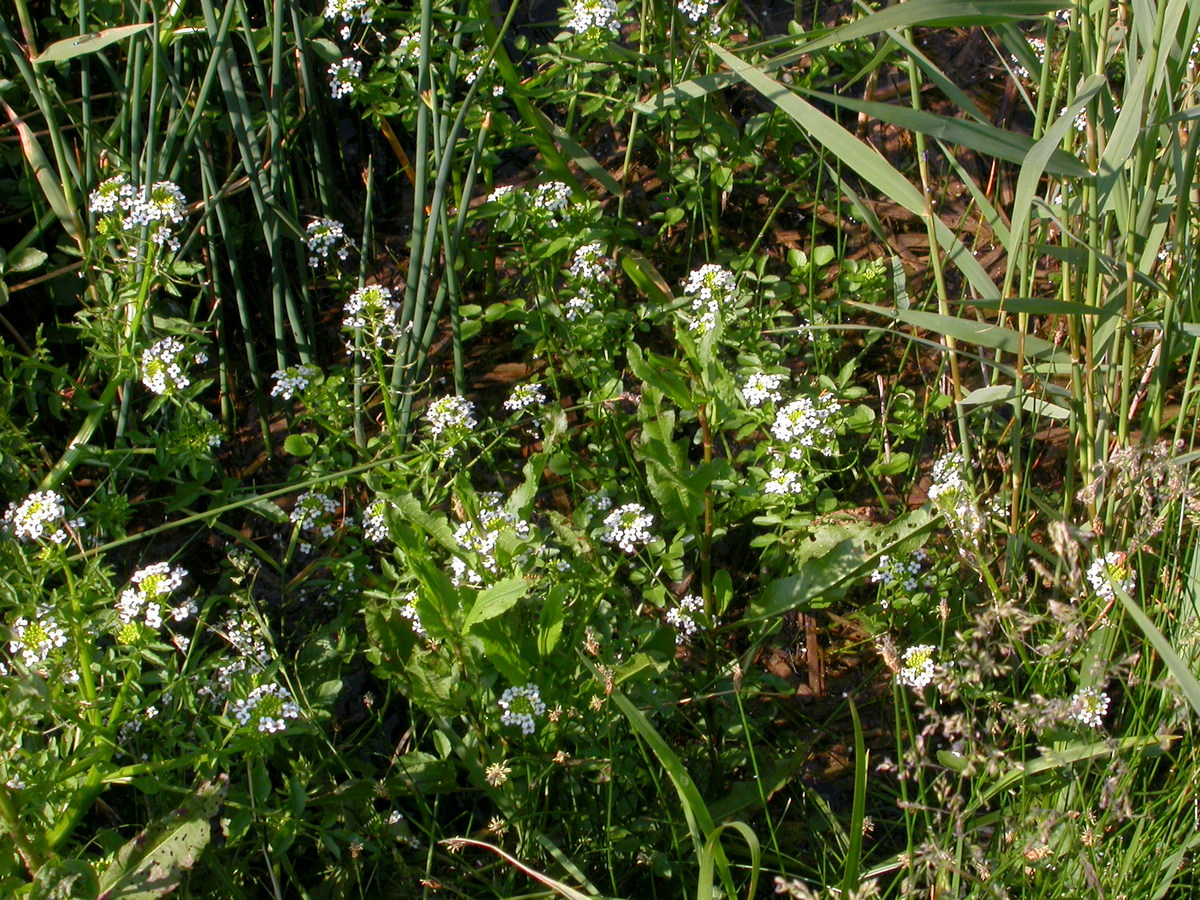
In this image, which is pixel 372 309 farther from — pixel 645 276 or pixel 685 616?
pixel 685 616

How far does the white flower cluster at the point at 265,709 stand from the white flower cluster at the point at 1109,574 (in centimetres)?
119

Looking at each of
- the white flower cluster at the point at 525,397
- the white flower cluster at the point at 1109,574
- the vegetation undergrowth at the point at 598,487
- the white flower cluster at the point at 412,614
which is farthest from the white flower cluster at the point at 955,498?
the white flower cluster at the point at 412,614

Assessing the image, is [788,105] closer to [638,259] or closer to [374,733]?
[638,259]

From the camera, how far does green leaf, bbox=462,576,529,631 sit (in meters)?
1.58

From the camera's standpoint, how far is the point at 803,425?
1948mm

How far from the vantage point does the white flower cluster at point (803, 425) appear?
1947mm

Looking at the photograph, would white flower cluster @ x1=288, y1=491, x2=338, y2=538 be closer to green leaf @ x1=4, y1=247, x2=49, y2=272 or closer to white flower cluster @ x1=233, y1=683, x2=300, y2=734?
white flower cluster @ x1=233, y1=683, x2=300, y2=734

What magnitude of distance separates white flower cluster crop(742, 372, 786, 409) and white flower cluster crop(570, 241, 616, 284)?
1.26 feet

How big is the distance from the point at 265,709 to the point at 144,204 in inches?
35.9

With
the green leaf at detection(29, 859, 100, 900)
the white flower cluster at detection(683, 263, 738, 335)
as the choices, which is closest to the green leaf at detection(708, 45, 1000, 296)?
the white flower cluster at detection(683, 263, 738, 335)

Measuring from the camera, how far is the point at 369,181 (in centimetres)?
217

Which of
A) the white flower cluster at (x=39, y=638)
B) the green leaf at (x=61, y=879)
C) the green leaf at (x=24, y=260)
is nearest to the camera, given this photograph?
the green leaf at (x=61, y=879)

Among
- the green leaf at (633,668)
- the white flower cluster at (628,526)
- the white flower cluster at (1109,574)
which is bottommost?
the green leaf at (633,668)

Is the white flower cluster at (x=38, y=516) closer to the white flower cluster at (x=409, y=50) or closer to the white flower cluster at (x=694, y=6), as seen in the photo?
the white flower cluster at (x=409, y=50)
